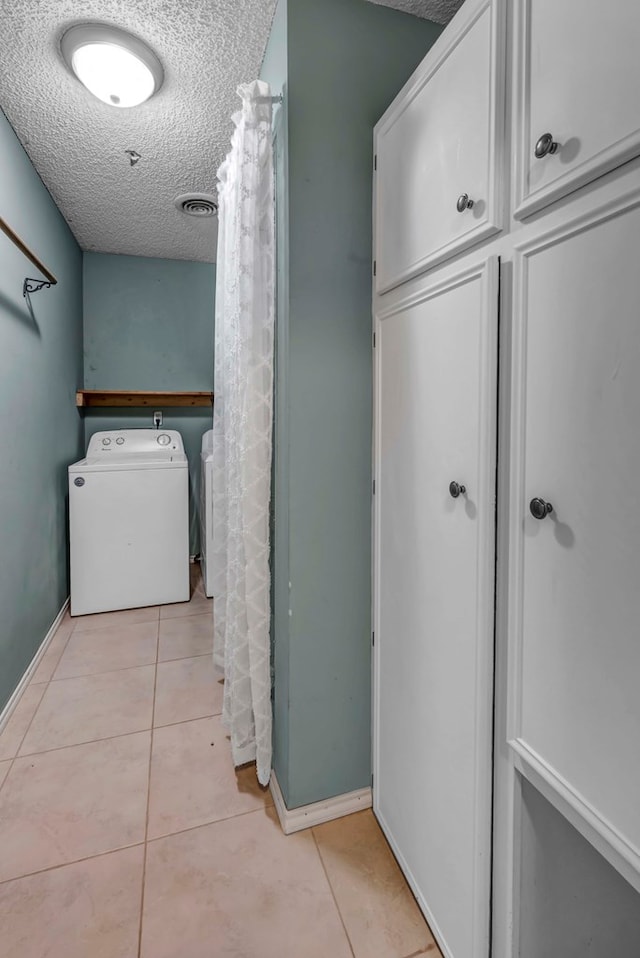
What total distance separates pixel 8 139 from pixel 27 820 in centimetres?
248

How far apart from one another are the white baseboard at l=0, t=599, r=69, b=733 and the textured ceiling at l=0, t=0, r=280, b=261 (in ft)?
7.62

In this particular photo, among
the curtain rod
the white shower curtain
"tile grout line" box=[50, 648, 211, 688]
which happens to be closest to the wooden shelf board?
the curtain rod

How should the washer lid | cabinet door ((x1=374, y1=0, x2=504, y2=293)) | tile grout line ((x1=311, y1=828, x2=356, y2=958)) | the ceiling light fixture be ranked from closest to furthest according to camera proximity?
cabinet door ((x1=374, y1=0, x2=504, y2=293))
tile grout line ((x1=311, y1=828, x2=356, y2=958))
the ceiling light fixture
the washer lid

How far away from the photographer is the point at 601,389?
65cm

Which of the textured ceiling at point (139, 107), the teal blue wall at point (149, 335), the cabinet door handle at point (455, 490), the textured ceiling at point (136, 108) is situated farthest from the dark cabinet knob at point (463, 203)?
the teal blue wall at point (149, 335)

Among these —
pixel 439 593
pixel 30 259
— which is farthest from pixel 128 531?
pixel 439 593

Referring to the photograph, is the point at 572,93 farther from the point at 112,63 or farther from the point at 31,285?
the point at 31,285

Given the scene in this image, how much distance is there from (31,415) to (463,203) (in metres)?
2.13

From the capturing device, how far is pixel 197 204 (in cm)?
260

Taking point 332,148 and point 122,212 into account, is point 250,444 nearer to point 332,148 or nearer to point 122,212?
point 332,148

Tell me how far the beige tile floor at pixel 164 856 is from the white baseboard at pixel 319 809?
2 centimetres

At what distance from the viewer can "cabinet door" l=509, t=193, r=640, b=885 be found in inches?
24.2

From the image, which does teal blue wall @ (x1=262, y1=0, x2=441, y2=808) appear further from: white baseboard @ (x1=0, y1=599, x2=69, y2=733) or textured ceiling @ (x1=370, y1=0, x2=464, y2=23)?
white baseboard @ (x1=0, y1=599, x2=69, y2=733)

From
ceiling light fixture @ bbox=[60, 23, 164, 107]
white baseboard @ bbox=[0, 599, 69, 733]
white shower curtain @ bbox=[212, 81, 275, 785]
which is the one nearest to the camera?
white shower curtain @ bbox=[212, 81, 275, 785]
